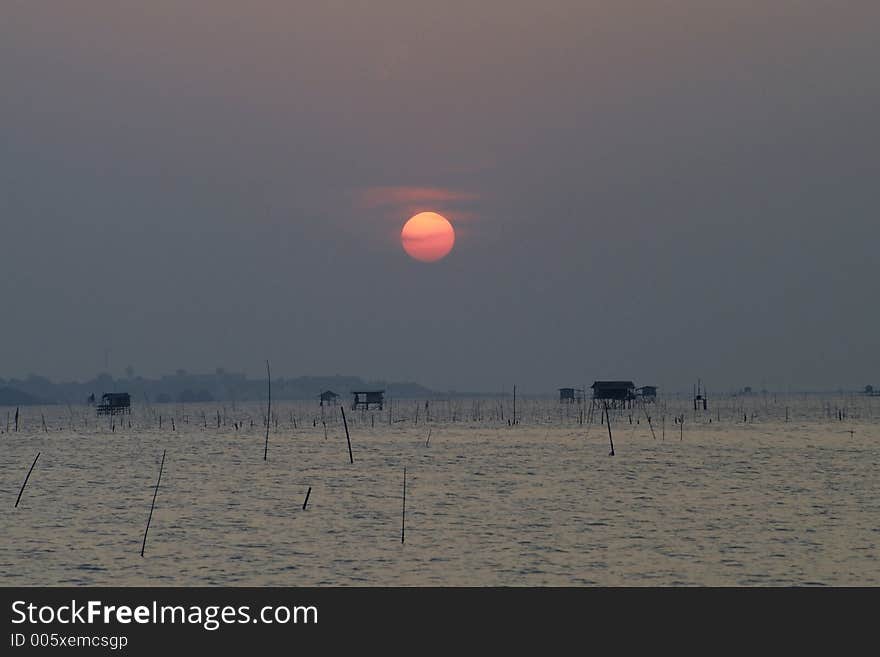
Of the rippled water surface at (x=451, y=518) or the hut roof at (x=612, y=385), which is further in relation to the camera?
the hut roof at (x=612, y=385)

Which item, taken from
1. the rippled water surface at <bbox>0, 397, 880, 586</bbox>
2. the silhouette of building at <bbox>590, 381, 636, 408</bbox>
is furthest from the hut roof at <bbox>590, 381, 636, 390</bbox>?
the rippled water surface at <bbox>0, 397, 880, 586</bbox>

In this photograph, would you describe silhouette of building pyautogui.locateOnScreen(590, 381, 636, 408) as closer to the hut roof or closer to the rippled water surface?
the hut roof

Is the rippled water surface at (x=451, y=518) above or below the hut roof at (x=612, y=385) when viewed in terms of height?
below

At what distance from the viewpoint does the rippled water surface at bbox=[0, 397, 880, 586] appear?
25172mm

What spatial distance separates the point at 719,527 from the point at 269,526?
1345 centimetres

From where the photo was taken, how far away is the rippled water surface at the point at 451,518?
25.2 m

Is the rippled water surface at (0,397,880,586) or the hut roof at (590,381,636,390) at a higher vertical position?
the hut roof at (590,381,636,390)

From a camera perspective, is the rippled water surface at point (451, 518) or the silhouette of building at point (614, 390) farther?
the silhouette of building at point (614, 390)

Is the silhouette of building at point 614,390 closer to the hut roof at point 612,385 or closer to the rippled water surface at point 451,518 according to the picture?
the hut roof at point 612,385

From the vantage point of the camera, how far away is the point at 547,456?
207 ft

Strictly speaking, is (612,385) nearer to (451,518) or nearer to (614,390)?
(614,390)

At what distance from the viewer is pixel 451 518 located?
34.1 meters

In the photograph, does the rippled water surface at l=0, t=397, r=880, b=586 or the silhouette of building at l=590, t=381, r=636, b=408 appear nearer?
the rippled water surface at l=0, t=397, r=880, b=586

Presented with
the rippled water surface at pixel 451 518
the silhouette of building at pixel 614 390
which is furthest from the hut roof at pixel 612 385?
the rippled water surface at pixel 451 518
